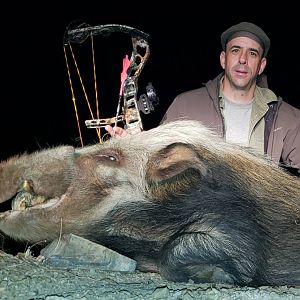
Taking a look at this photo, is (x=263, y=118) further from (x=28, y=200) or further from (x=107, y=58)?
(x=107, y=58)

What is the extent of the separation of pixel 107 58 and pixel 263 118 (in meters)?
4.85

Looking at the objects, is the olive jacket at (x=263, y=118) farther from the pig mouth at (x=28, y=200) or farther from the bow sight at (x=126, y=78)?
the pig mouth at (x=28, y=200)

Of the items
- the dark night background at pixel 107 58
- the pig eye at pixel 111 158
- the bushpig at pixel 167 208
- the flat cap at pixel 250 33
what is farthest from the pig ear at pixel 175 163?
the dark night background at pixel 107 58

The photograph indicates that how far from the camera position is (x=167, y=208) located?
3186mm

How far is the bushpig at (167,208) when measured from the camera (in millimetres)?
2963

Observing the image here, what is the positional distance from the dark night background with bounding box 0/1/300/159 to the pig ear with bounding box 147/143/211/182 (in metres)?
5.05

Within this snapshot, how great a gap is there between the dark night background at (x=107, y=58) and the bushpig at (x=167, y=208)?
499cm

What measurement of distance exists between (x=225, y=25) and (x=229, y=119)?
196 inches

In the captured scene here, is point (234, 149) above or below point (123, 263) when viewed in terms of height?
above

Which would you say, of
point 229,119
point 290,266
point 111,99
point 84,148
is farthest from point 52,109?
point 290,266

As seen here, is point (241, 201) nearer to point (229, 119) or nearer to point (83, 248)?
point (83, 248)

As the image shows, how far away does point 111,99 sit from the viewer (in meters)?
9.20

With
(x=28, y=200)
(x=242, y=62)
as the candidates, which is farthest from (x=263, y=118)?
(x=28, y=200)

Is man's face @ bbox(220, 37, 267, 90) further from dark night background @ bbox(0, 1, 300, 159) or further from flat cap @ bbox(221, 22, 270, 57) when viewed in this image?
dark night background @ bbox(0, 1, 300, 159)
